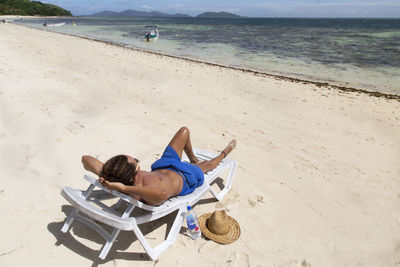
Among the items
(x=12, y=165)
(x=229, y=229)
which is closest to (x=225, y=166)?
(x=229, y=229)

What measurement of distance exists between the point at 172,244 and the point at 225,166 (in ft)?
4.33

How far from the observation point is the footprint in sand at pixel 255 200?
3481 mm

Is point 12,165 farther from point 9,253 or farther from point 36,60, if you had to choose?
point 36,60

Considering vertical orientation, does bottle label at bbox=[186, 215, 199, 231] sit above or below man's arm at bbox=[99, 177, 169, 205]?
below

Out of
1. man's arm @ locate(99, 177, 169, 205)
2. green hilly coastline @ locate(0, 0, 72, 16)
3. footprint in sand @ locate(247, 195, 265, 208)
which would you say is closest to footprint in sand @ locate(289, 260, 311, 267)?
footprint in sand @ locate(247, 195, 265, 208)

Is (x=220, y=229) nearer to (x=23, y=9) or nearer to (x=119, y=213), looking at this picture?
(x=119, y=213)

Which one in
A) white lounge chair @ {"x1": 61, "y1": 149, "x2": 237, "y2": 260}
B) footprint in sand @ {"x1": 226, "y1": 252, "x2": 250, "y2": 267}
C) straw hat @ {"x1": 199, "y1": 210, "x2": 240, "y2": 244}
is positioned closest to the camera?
white lounge chair @ {"x1": 61, "y1": 149, "x2": 237, "y2": 260}

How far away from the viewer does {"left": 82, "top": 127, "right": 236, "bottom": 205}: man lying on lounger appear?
2.30m

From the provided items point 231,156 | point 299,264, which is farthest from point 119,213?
point 231,156

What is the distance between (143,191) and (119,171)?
0.89 feet

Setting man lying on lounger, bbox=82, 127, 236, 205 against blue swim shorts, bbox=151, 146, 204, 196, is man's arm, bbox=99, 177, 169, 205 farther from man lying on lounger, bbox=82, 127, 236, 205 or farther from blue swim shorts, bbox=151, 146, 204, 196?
blue swim shorts, bbox=151, 146, 204, 196

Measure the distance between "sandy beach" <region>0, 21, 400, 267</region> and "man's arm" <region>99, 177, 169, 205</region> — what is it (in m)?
0.66

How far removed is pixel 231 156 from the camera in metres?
4.66

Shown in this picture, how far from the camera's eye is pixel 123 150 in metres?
4.45
